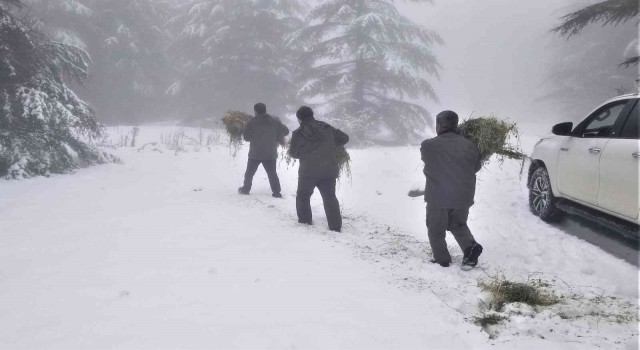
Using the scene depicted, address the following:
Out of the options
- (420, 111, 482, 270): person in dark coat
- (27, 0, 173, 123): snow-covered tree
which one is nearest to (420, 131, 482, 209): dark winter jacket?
(420, 111, 482, 270): person in dark coat

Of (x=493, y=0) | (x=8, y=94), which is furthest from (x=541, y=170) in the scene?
(x=493, y=0)

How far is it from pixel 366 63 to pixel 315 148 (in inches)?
547

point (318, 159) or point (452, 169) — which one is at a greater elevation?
point (452, 169)

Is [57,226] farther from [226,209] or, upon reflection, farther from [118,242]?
[226,209]

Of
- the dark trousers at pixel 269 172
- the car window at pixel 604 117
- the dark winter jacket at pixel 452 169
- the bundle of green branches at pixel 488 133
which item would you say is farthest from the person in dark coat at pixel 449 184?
the dark trousers at pixel 269 172

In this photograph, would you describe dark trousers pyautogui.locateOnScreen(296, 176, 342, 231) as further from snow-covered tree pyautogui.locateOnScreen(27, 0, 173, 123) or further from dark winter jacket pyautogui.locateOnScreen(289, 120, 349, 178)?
snow-covered tree pyautogui.locateOnScreen(27, 0, 173, 123)

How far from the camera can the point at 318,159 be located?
5.84 meters

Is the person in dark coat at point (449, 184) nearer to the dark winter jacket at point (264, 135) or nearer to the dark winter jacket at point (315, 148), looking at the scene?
the dark winter jacket at point (315, 148)

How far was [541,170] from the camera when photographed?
6.27 meters

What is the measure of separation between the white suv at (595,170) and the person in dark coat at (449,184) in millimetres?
1479

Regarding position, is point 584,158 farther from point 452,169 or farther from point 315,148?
point 315,148

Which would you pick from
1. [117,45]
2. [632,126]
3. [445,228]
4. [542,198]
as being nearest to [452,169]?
[445,228]

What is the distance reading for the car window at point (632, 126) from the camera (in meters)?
4.38

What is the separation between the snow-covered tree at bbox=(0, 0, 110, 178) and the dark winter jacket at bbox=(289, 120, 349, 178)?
6.39 metres
